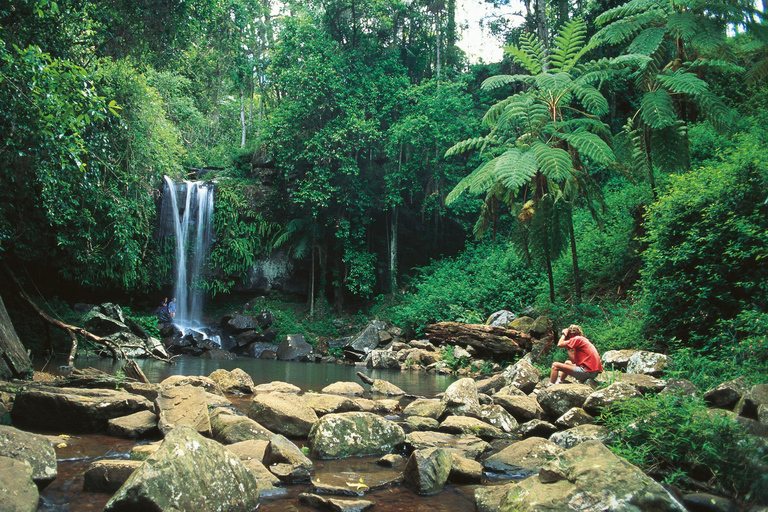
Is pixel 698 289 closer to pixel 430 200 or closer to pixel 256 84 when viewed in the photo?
pixel 430 200

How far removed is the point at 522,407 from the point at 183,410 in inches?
168

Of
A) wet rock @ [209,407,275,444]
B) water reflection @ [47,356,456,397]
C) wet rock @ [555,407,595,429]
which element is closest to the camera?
wet rock @ [209,407,275,444]

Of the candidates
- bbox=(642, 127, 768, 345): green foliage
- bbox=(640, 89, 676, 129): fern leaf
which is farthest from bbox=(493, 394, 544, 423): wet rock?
bbox=(640, 89, 676, 129): fern leaf

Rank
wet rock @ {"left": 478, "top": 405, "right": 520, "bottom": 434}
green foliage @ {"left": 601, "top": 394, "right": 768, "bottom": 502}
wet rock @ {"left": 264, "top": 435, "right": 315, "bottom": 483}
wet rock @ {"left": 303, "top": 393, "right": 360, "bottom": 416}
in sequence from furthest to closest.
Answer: wet rock @ {"left": 303, "top": 393, "right": 360, "bottom": 416} < wet rock @ {"left": 478, "top": 405, "right": 520, "bottom": 434} < wet rock @ {"left": 264, "top": 435, "right": 315, "bottom": 483} < green foliage @ {"left": 601, "top": 394, "right": 768, "bottom": 502}

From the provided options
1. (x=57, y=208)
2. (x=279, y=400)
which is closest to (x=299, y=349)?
(x=57, y=208)

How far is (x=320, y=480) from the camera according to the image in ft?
13.3

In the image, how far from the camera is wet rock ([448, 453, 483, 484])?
4.11 metres

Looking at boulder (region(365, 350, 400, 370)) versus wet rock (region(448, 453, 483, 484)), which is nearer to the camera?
wet rock (region(448, 453, 483, 484))

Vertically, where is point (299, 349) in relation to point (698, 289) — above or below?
below

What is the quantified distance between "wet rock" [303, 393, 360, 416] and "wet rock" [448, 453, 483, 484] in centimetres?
258

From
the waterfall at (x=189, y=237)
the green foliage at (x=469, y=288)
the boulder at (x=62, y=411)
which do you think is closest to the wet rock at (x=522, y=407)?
the boulder at (x=62, y=411)

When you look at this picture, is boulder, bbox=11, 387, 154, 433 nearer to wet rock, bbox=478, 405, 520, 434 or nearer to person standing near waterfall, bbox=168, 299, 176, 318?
wet rock, bbox=478, 405, 520, 434

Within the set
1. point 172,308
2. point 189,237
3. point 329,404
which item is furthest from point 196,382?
point 189,237

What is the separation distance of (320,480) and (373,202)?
18.8 meters
